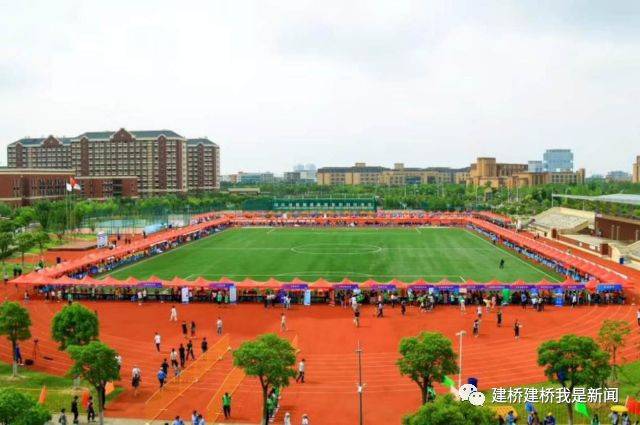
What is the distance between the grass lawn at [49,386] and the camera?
24.5 metres

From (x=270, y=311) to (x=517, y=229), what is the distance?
198 feet

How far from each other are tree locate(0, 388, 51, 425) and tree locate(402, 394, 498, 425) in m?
10.3

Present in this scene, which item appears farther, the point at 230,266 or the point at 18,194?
the point at 18,194

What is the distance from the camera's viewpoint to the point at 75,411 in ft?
73.6

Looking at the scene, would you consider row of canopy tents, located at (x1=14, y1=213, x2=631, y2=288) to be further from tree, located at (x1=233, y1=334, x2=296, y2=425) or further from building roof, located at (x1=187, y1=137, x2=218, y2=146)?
building roof, located at (x1=187, y1=137, x2=218, y2=146)

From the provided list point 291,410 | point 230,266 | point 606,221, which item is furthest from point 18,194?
point 291,410

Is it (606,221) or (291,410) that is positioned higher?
(606,221)

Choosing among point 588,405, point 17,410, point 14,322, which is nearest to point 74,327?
point 14,322

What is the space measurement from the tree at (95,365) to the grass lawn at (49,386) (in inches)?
108

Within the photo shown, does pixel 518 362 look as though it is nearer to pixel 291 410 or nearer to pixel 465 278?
pixel 291 410

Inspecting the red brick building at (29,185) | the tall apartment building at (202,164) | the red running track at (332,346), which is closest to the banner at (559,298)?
the red running track at (332,346)

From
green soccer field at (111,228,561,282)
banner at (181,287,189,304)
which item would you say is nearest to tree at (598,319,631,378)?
green soccer field at (111,228,561,282)

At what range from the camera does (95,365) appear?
2178cm

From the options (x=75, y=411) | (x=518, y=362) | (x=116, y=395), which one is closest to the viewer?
(x=75, y=411)
